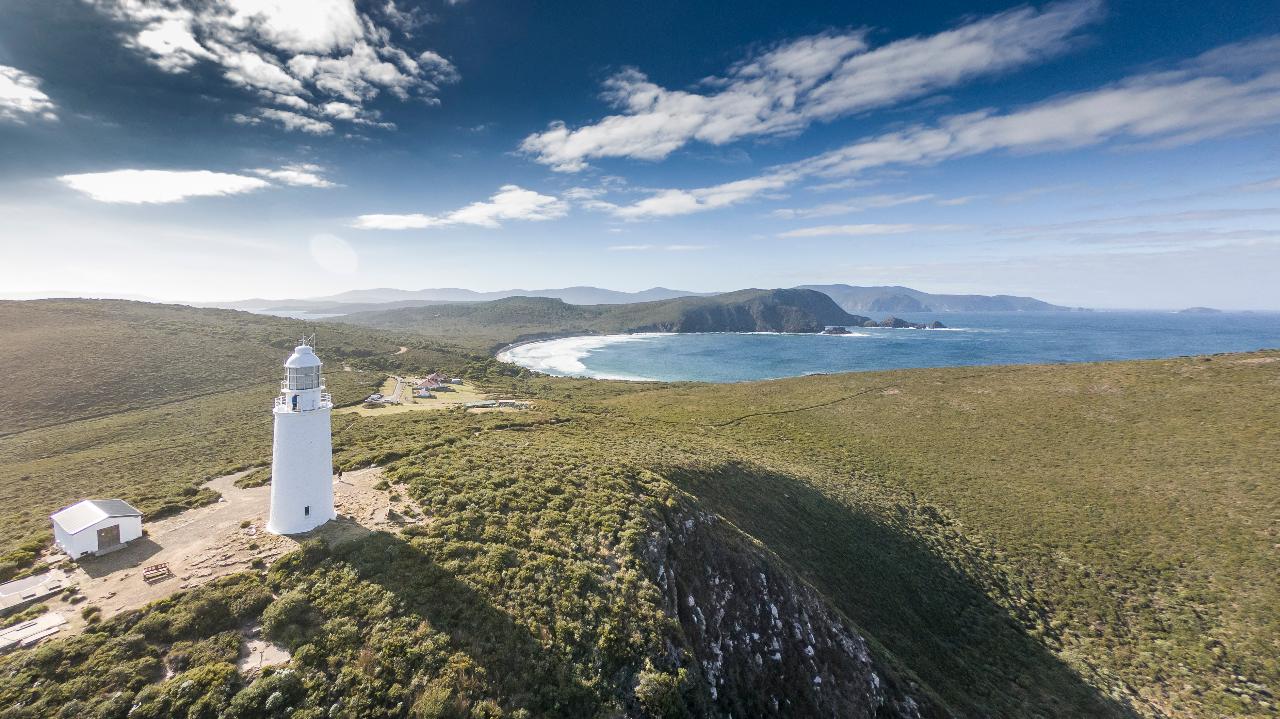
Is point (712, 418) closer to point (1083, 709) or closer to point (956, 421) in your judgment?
point (956, 421)

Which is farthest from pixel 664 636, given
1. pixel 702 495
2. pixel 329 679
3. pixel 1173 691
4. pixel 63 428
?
pixel 63 428

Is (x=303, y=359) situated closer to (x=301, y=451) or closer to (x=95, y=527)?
(x=301, y=451)

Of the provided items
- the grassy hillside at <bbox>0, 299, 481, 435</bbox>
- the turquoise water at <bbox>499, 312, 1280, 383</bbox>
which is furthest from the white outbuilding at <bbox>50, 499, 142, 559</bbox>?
the turquoise water at <bbox>499, 312, 1280, 383</bbox>

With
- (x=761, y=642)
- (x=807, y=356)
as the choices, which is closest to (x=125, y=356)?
(x=761, y=642)

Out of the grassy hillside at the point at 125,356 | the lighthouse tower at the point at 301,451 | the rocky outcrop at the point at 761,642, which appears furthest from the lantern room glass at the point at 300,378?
the grassy hillside at the point at 125,356

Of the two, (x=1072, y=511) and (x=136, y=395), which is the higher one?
(x=136, y=395)

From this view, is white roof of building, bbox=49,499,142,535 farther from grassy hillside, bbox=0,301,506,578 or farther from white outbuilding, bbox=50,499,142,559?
grassy hillside, bbox=0,301,506,578

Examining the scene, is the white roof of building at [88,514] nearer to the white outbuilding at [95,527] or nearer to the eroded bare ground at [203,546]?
the white outbuilding at [95,527]
